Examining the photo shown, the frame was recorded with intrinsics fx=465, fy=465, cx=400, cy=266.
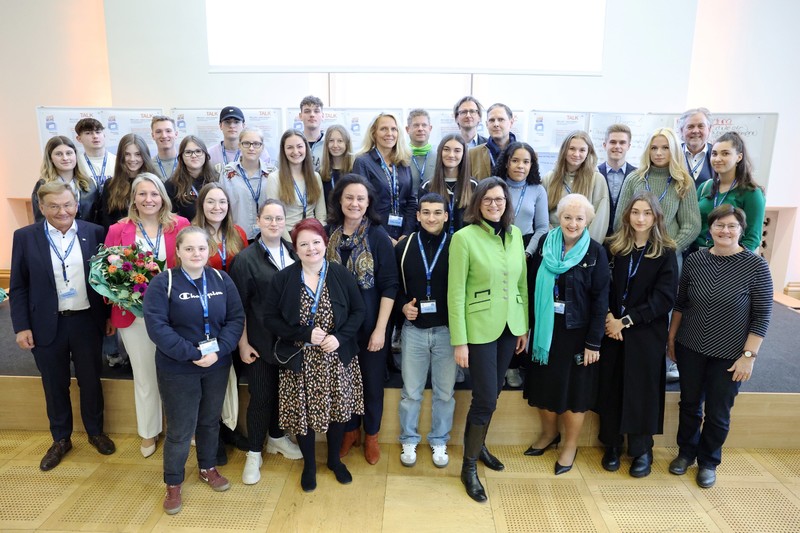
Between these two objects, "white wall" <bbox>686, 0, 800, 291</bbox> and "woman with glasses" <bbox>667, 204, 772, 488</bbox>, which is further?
"white wall" <bbox>686, 0, 800, 291</bbox>

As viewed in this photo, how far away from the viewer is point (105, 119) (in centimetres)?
530

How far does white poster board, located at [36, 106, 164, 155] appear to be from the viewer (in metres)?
5.28

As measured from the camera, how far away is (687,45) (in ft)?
18.9

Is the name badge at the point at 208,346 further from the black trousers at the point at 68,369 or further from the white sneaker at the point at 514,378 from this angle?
the white sneaker at the point at 514,378

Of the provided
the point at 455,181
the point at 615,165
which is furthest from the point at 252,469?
the point at 615,165

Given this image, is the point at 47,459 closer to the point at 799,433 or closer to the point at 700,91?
the point at 799,433

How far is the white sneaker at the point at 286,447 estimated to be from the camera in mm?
3023

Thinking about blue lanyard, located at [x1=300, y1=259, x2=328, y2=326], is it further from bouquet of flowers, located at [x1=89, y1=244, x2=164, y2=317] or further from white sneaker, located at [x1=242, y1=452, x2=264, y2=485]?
white sneaker, located at [x1=242, y1=452, x2=264, y2=485]

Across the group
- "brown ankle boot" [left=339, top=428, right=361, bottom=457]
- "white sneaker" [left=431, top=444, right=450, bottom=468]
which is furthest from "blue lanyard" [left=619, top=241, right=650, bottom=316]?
"brown ankle boot" [left=339, top=428, right=361, bottom=457]

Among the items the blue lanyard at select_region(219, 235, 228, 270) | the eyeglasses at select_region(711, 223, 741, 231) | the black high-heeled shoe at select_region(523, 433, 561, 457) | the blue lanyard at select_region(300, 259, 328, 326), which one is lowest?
the black high-heeled shoe at select_region(523, 433, 561, 457)

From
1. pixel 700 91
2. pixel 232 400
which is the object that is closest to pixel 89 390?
pixel 232 400

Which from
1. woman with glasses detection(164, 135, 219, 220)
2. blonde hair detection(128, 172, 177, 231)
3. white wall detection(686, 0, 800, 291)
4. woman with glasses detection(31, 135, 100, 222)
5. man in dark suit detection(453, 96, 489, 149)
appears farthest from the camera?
white wall detection(686, 0, 800, 291)

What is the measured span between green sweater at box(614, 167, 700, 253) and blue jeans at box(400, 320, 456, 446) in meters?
1.40

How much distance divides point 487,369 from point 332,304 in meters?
0.93
